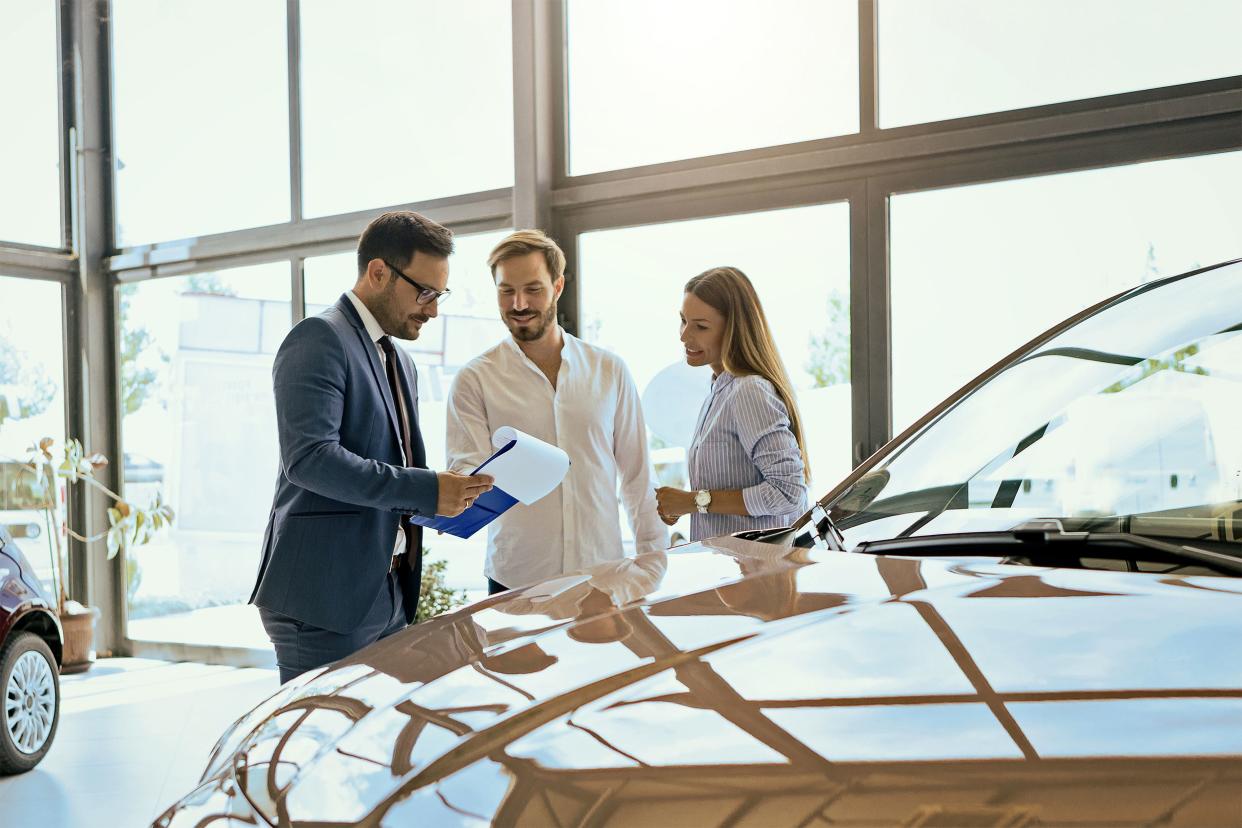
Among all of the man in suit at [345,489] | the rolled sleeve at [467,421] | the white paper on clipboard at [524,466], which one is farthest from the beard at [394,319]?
the white paper on clipboard at [524,466]

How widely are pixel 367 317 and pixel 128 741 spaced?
8.21 ft

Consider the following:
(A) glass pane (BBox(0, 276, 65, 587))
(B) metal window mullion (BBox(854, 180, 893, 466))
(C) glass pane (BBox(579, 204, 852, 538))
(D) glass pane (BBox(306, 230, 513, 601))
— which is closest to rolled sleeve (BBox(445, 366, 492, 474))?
(C) glass pane (BBox(579, 204, 852, 538))

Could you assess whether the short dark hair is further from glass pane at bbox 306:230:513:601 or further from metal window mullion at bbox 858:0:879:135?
glass pane at bbox 306:230:513:601

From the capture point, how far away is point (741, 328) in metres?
2.67

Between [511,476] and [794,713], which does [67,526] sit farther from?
[794,713]

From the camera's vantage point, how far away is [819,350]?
3.81m

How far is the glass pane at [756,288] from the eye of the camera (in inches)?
150

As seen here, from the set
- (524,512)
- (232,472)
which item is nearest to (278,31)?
(232,472)

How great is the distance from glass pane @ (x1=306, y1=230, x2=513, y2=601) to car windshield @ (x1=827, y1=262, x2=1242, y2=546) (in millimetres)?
3436

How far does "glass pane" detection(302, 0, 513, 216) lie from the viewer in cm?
468

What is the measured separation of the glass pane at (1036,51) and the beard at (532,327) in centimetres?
167

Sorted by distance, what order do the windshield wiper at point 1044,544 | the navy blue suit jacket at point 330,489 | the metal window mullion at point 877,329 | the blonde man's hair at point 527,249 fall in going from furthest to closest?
1. the metal window mullion at point 877,329
2. the blonde man's hair at point 527,249
3. the navy blue suit jacket at point 330,489
4. the windshield wiper at point 1044,544

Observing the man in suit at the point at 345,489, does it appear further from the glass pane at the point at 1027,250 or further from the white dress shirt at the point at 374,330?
the glass pane at the point at 1027,250

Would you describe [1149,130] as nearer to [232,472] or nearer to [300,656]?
[300,656]
